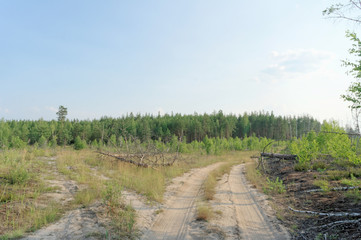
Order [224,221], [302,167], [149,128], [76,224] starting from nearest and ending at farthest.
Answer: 1. [76,224]
2. [224,221]
3. [302,167]
4. [149,128]

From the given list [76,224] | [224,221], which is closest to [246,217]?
[224,221]

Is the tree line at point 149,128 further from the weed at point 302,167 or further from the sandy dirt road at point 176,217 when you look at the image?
the sandy dirt road at point 176,217

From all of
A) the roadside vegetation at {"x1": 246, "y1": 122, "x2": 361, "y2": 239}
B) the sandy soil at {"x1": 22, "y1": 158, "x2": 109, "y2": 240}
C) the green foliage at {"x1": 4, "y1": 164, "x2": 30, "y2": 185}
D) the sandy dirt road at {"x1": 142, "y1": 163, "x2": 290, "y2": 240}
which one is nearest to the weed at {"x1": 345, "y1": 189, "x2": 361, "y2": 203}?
the roadside vegetation at {"x1": 246, "y1": 122, "x2": 361, "y2": 239}

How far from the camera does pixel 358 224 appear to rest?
207 inches

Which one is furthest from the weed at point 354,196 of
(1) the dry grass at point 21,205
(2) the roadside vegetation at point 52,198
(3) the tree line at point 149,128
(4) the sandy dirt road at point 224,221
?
(3) the tree line at point 149,128

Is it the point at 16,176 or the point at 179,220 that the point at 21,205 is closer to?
the point at 16,176

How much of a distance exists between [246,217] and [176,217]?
2.14 metres

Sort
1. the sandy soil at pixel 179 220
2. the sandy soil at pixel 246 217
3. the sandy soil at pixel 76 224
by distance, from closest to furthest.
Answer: the sandy soil at pixel 76 224 < the sandy soil at pixel 179 220 < the sandy soil at pixel 246 217

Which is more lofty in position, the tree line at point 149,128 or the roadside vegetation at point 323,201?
the tree line at point 149,128

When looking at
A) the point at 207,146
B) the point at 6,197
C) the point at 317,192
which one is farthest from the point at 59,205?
the point at 207,146

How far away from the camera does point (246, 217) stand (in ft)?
22.6

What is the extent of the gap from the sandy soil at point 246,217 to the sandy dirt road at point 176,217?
0.85 meters

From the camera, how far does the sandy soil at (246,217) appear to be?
5.64 m

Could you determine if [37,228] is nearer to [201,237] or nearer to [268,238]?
[201,237]
